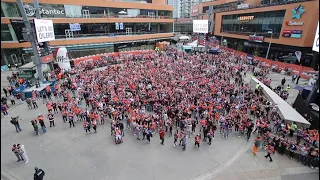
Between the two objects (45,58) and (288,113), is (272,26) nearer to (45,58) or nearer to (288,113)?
(288,113)

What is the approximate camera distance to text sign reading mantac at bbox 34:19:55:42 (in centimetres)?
2383

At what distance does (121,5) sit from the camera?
47.3 m

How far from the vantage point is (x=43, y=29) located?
2522 cm

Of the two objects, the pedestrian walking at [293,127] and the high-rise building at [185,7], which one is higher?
the high-rise building at [185,7]

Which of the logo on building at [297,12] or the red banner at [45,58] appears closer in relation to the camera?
the red banner at [45,58]

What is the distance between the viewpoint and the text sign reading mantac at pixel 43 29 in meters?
23.8

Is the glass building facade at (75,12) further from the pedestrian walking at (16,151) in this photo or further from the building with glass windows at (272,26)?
the pedestrian walking at (16,151)

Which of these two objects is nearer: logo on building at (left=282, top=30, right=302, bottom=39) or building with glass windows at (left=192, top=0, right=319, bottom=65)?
building with glass windows at (left=192, top=0, right=319, bottom=65)

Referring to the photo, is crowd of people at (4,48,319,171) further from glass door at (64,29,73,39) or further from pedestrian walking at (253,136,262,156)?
glass door at (64,29,73,39)

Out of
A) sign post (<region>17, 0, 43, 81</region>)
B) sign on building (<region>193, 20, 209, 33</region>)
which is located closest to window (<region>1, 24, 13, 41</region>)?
sign post (<region>17, 0, 43, 81</region>)

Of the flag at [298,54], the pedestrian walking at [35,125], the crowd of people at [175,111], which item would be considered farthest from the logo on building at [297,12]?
the pedestrian walking at [35,125]

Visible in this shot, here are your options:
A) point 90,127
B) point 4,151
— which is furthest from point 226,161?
point 4,151

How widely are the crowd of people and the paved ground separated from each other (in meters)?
0.64

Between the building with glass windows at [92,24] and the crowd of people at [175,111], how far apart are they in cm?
1763
